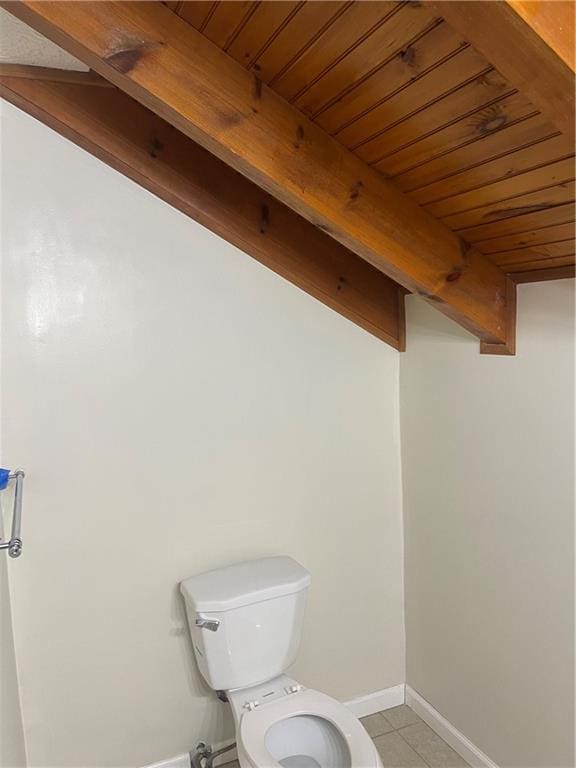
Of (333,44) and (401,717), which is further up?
(333,44)

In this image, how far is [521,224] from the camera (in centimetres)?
144

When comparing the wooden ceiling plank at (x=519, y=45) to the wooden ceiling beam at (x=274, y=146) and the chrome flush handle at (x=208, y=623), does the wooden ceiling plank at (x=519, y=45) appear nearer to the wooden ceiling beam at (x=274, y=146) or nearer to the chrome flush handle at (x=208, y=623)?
the wooden ceiling beam at (x=274, y=146)

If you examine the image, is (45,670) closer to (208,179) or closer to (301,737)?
(301,737)

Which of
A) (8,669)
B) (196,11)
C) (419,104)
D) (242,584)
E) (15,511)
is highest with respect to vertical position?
(196,11)

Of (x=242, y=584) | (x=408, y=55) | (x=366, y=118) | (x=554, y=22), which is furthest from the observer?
(x=242, y=584)

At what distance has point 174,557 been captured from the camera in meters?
1.93

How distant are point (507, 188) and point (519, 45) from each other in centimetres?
50

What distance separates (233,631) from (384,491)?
81 cm

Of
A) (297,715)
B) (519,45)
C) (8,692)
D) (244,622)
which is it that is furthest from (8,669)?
(519,45)

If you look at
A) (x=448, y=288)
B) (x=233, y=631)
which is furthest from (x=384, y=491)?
(x=448, y=288)

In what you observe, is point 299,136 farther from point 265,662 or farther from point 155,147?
point 265,662

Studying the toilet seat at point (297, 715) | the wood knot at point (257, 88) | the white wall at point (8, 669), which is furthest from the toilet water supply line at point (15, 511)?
the wood knot at point (257, 88)

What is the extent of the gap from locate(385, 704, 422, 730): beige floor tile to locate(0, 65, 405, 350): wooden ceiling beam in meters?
1.44

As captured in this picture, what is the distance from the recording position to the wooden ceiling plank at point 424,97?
1.04 m
